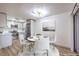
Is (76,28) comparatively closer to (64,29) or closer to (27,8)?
(64,29)

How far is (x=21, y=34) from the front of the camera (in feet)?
5.92

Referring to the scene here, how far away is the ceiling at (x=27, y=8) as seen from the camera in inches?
65.8

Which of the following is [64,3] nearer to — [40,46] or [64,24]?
[64,24]

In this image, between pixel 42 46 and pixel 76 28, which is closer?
pixel 76 28

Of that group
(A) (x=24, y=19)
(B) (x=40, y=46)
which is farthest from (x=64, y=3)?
(B) (x=40, y=46)

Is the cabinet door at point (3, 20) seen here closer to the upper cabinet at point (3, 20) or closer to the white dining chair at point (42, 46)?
the upper cabinet at point (3, 20)

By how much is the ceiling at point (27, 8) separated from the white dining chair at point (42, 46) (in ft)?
1.73

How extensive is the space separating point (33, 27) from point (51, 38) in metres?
0.37

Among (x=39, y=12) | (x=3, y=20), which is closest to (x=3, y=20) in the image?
(x=3, y=20)

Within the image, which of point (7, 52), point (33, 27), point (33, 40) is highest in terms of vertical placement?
point (33, 27)

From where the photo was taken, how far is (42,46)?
188 cm

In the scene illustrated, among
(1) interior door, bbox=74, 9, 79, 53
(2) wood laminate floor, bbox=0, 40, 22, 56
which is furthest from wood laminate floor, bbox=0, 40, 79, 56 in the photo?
(1) interior door, bbox=74, 9, 79, 53

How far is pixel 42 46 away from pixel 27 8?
714 mm

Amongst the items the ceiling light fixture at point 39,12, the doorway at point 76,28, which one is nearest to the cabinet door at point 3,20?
the ceiling light fixture at point 39,12
